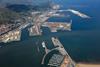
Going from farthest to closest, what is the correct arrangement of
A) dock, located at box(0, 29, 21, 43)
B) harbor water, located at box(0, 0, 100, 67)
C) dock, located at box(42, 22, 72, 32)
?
dock, located at box(42, 22, 72, 32) → dock, located at box(0, 29, 21, 43) → harbor water, located at box(0, 0, 100, 67)

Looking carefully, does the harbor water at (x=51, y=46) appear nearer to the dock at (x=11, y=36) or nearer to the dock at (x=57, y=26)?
the dock at (x=11, y=36)

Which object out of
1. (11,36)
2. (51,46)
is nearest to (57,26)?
(11,36)

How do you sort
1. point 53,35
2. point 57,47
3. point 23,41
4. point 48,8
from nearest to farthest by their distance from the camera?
1. point 57,47
2. point 23,41
3. point 53,35
4. point 48,8

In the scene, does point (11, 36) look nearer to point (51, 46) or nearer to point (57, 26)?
point (51, 46)

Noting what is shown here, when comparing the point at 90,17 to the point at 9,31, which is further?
the point at 90,17

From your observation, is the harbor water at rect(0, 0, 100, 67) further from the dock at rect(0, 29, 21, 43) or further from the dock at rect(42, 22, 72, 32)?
the dock at rect(42, 22, 72, 32)

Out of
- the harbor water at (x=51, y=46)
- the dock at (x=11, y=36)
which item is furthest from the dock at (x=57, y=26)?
the dock at (x=11, y=36)

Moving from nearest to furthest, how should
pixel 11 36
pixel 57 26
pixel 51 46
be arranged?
pixel 51 46, pixel 11 36, pixel 57 26

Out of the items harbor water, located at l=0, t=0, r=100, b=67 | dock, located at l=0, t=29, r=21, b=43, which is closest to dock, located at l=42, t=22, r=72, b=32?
harbor water, located at l=0, t=0, r=100, b=67

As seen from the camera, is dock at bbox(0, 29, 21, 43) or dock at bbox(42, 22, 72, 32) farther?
dock at bbox(42, 22, 72, 32)

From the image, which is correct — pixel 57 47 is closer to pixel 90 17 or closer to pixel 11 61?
pixel 11 61

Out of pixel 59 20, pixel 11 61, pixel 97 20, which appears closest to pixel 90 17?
pixel 97 20
